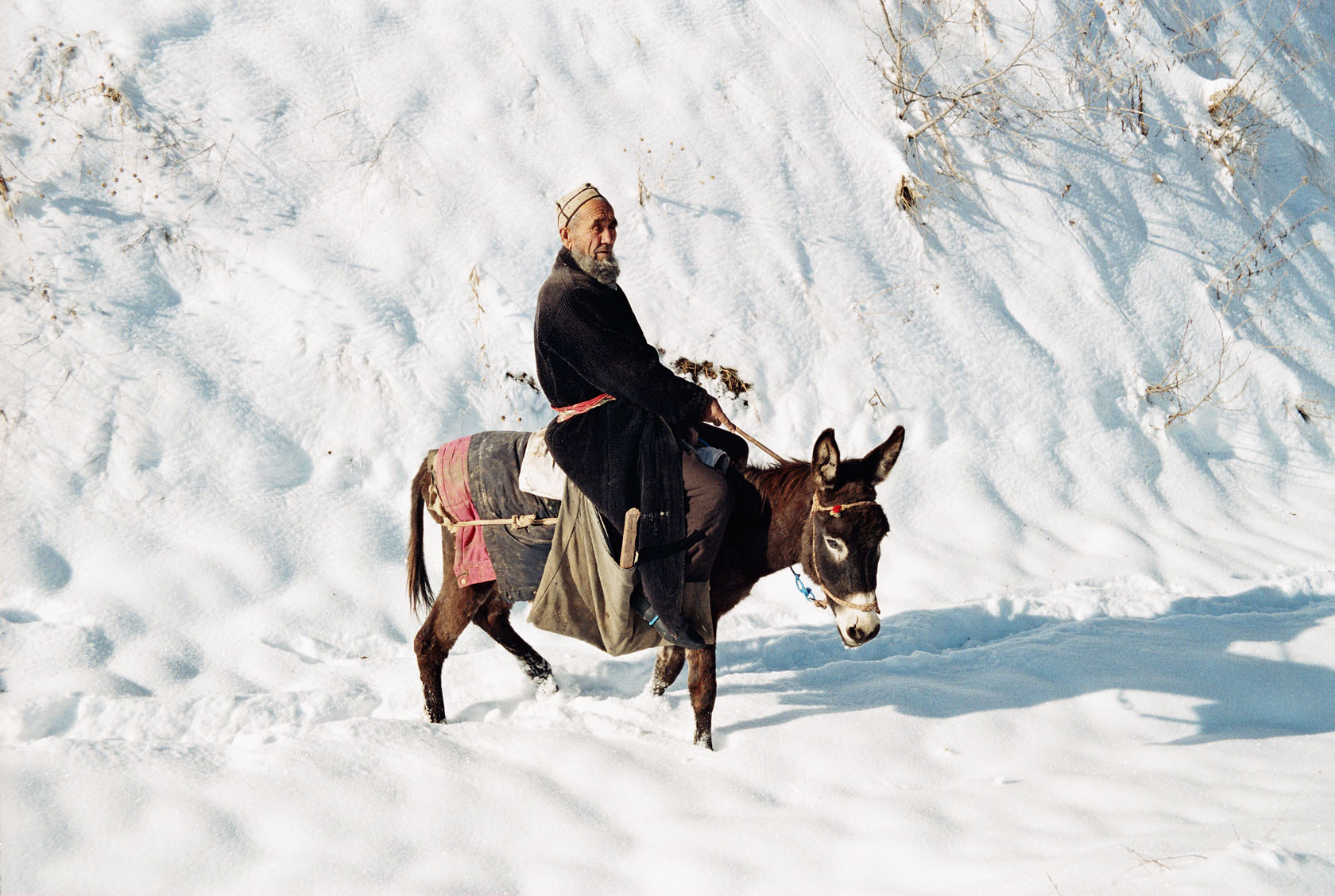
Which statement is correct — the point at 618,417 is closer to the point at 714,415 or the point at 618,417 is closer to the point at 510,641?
the point at 714,415

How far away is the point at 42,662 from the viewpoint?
3963 millimetres

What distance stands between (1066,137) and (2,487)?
27.0 ft

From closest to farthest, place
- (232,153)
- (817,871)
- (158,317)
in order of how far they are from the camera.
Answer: (817,871) → (158,317) → (232,153)

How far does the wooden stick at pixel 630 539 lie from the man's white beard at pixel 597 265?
0.90m

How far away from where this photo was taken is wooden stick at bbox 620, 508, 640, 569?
10.9 ft

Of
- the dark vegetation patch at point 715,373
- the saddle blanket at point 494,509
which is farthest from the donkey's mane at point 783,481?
the dark vegetation patch at point 715,373

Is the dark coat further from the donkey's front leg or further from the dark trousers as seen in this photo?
the donkey's front leg

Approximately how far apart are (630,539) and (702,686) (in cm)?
74

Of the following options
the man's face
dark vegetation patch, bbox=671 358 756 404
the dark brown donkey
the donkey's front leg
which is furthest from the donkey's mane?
dark vegetation patch, bbox=671 358 756 404

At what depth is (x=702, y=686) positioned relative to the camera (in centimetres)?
360

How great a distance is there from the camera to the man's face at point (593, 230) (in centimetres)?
332

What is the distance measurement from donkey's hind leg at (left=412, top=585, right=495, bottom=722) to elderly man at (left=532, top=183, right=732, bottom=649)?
→ 2.73 ft

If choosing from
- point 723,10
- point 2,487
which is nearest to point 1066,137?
point 723,10

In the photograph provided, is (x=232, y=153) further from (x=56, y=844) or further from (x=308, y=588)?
(x=56, y=844)
